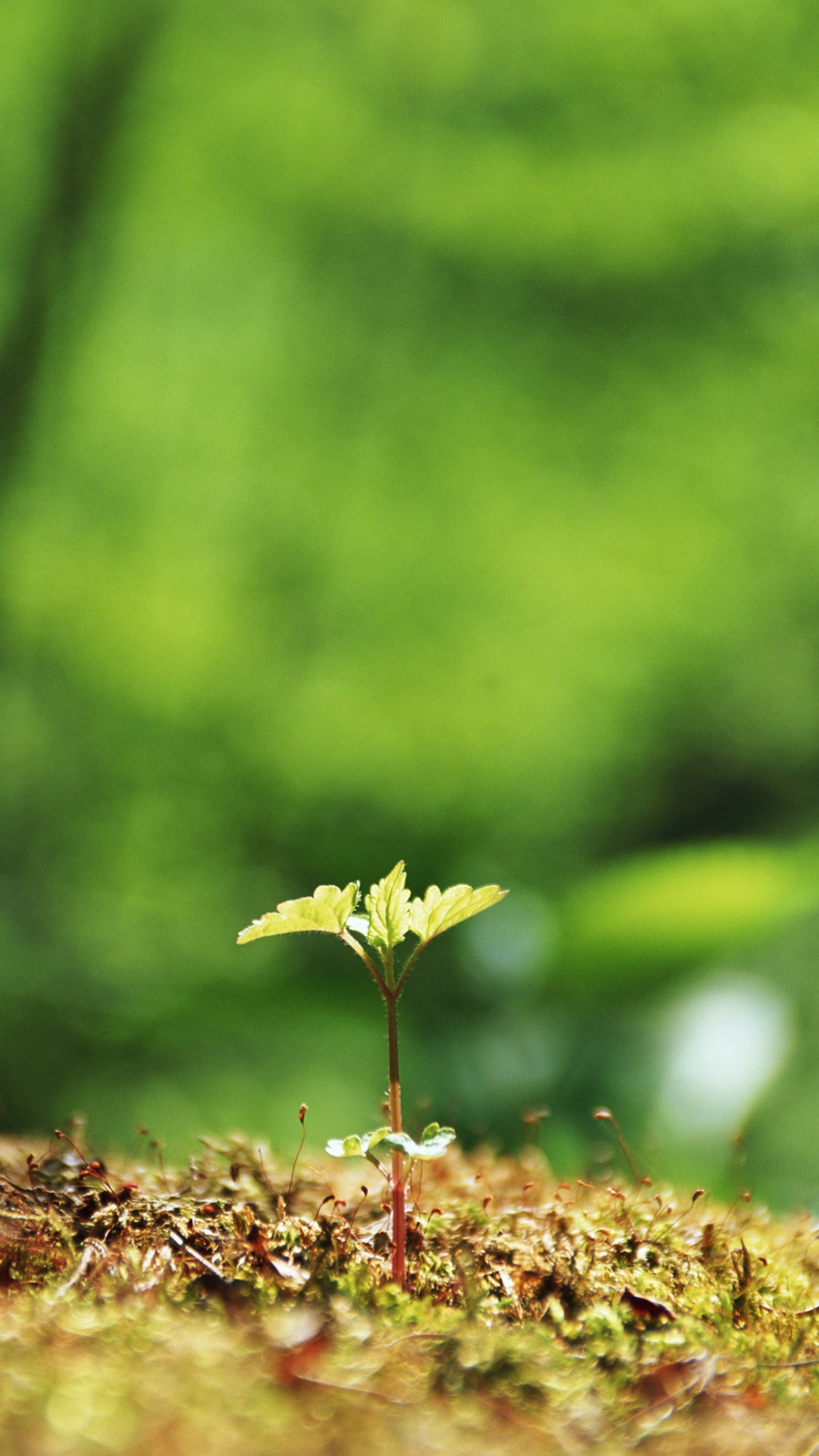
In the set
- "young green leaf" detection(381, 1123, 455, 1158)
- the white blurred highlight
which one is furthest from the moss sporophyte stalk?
the white blurred highlight

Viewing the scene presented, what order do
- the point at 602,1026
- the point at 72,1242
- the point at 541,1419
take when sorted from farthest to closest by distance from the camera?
the point at 602,1026
the point at 72,1242
the point at 541,1419

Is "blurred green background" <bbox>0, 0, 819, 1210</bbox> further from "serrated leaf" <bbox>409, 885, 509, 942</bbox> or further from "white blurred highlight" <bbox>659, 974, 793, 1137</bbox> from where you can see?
"serrated leaf" <bbox>409, 885, 509, 942</bbox>

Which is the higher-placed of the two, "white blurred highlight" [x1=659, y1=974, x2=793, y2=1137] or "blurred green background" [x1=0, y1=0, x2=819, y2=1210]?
"blurred green background" [x1=0, y1=0, x2=819, y2=1210]

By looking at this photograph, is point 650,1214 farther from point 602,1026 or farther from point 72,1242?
point 602,1026

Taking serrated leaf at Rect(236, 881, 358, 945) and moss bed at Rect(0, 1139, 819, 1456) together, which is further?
serrated leaf at Rect(236, 881, 358, 945)

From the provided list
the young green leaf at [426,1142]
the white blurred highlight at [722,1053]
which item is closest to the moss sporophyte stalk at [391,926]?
the young green leaf at [426,1142]

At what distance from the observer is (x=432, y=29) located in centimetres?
105

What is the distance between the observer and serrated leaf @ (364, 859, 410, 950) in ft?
1.30

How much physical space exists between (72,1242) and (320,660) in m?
0.75

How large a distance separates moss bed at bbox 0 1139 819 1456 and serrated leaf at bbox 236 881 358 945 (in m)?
0.11

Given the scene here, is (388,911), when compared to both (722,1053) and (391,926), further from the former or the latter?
(722,1053)

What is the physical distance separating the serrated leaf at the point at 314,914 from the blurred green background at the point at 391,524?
0.68 metres

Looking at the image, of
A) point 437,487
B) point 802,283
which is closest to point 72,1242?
point 437,487

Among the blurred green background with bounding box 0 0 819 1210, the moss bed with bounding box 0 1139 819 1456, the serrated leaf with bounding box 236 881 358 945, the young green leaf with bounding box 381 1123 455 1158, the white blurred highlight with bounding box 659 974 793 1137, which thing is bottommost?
the moss bed with bounding box 0 1139 819 1456
